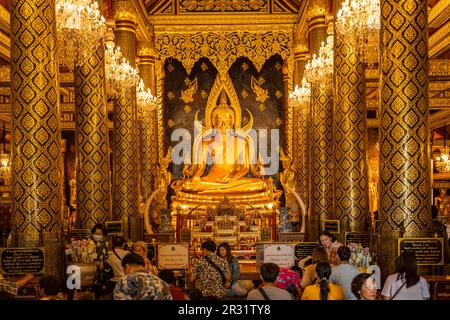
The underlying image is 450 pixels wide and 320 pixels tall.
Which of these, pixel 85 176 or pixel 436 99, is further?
pixel 436 99

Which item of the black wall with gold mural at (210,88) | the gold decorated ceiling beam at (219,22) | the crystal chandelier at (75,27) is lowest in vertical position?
the crystal chandelier at (75,27)

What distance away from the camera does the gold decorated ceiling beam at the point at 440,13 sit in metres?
13.3

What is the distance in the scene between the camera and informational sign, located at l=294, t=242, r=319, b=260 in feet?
30.2

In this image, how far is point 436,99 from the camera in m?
18.4

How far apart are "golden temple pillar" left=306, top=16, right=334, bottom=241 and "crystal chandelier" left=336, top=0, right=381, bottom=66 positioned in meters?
3.86

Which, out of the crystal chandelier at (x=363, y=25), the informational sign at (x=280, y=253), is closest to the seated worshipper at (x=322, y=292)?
the informational sign at (x=280, y=253)

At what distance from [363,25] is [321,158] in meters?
5.38

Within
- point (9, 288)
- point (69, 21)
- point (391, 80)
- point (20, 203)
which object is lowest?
point (9, 288)

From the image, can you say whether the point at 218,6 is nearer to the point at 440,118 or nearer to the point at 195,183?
the point at 195,183

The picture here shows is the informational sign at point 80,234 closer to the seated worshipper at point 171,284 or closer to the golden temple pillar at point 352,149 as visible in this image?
the golden temple pillar at point 352,149

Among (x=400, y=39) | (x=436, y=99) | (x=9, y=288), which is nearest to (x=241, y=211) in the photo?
(x=436, y=99)

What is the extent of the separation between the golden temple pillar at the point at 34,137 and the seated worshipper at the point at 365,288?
12.7 ft

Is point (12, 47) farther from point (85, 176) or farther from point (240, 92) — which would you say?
point (240, 92)

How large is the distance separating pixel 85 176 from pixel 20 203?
3.61 metres
